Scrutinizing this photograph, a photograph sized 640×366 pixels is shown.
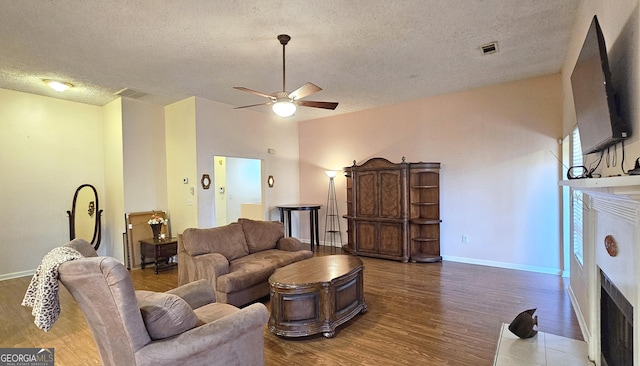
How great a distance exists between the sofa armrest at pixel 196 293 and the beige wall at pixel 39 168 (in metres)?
4.46

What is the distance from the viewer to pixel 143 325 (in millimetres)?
1636

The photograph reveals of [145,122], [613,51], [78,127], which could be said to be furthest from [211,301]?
[78,127]

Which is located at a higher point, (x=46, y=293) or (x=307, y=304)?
(x=46, y=293)

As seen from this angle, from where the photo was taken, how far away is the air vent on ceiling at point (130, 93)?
4879mm

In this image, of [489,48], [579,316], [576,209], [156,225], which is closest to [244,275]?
[156,225]

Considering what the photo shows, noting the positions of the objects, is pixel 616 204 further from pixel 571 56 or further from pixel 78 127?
pixel 78 127

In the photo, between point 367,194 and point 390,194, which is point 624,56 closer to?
point 390,194

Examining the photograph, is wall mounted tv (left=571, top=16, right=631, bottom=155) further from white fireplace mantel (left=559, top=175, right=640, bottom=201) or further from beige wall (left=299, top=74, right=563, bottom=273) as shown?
beige wall (left=299, top=74, right=563, bottom=273)

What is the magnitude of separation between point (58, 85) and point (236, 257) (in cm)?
365

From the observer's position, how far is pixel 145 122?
5590mm

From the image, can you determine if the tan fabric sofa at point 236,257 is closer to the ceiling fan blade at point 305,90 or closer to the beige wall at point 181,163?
the beige wall at point 181,163

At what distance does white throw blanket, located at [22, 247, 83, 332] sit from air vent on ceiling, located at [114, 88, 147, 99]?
3990mm

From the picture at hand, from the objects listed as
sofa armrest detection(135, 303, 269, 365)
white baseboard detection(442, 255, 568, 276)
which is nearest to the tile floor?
sofa armrest detection(135, 303, 269, 365)

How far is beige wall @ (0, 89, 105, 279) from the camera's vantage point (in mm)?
4809
